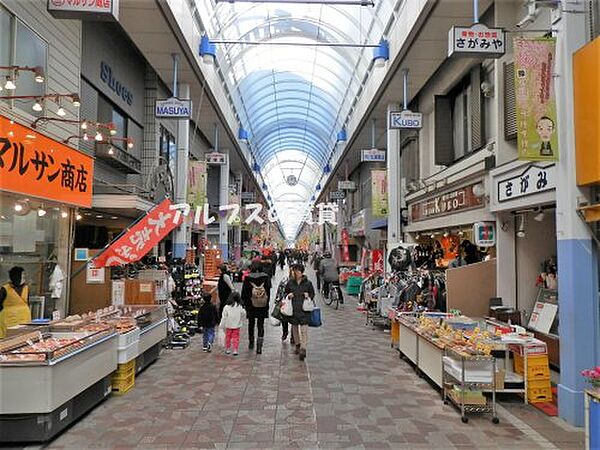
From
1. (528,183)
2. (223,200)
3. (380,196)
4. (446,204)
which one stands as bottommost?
(528,183)

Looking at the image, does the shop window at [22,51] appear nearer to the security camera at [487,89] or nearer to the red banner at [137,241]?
the red banner at [137,241]

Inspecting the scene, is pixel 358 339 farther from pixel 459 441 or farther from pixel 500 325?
pixel 459 441

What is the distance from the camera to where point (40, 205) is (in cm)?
780

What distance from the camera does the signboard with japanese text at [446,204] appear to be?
10.1 metres

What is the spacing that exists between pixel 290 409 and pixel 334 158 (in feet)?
79.4

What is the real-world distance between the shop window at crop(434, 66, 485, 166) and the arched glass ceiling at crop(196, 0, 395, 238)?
2.74 m

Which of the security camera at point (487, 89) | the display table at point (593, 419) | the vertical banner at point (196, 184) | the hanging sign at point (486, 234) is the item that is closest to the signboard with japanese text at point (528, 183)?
the hanging sign at point (486, 234)

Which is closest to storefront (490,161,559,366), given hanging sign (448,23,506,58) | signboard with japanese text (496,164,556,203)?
signboard with japanese text (496,164,556,203)

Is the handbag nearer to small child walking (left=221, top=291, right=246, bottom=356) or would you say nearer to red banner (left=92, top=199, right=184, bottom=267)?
small child walking (left=221, top=291, right=246, bottom=356)

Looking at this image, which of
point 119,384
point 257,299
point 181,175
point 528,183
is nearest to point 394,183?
point 181,175

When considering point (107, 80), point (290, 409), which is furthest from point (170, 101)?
point (290, 409)

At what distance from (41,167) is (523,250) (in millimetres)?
8306

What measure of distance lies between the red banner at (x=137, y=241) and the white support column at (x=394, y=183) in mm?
8835

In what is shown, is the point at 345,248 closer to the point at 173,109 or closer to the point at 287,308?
the point at 173,109
